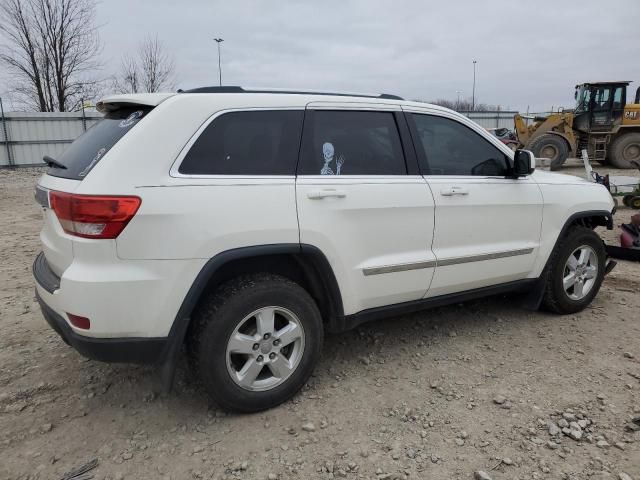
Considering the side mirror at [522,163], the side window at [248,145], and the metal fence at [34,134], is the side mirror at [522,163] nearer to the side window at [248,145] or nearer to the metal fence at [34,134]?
the side window at [248,145]

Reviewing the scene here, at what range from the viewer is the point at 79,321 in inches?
96.3

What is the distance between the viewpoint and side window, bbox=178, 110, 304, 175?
2.64 m

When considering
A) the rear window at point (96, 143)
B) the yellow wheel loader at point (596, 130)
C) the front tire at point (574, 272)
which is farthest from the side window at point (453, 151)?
the yellow wheel loader at point (596, 130)

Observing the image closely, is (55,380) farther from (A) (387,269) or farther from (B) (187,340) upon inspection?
(A) (387,269)

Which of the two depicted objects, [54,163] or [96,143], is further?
[54,163]

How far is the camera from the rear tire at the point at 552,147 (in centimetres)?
1706

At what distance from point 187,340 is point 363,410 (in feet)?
3.65

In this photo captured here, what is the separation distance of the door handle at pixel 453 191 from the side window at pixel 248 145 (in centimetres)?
109

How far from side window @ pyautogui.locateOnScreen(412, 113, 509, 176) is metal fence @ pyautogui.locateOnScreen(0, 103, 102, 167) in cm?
1795

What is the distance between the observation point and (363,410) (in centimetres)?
297

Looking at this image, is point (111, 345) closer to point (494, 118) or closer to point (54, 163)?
→ point (54, 163)

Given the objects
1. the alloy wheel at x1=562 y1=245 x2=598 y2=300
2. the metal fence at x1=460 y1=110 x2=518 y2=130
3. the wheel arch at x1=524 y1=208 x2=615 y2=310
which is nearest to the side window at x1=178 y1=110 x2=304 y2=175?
the wheel arch at x1=524 y1=208 x2=615 y2=310

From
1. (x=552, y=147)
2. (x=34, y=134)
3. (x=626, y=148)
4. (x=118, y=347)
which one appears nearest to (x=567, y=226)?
(x=118, y=347)

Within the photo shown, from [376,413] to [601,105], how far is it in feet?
57.5
